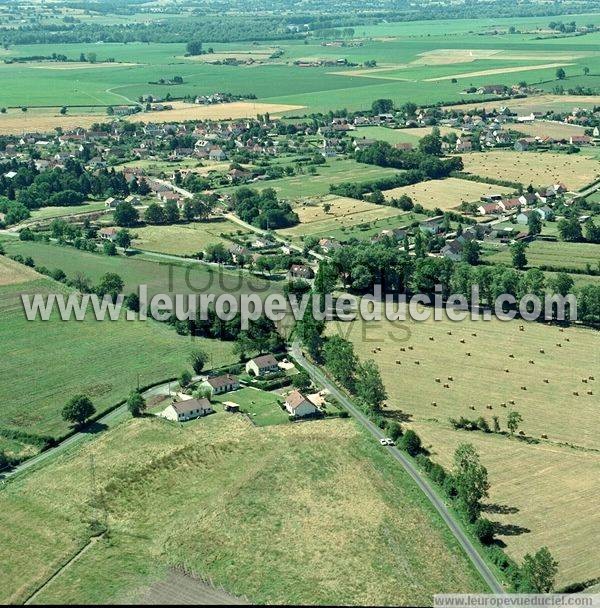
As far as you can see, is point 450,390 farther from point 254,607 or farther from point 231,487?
point 254,607

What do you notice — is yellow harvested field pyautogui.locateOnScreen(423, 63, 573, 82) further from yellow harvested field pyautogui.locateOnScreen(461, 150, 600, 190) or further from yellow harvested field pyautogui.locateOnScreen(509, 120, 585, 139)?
yellow harvested field pyautogui.locateOnScreen(461, 150, 600, 190)

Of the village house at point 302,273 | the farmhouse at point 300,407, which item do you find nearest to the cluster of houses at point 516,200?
the village house at point 302,273

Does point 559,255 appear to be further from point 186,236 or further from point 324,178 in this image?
point 324,178

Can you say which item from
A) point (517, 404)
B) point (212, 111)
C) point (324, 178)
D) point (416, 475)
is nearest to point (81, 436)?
point (416, 475)

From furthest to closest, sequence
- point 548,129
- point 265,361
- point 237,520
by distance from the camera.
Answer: point 548,129
point 265,361
point 237,520

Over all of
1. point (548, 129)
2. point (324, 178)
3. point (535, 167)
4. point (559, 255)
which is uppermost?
point (548, 129)

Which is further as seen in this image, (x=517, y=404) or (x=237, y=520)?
(x=517, y=404)

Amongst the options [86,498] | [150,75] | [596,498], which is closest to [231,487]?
[86,498]
